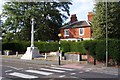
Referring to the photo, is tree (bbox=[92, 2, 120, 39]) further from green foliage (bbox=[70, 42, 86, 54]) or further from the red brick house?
the red brick house

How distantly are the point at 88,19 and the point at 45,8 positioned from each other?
9.02m

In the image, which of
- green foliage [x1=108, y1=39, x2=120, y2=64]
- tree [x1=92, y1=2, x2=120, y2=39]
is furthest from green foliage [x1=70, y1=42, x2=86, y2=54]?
green foliage [x1=108, y1=39, x2=120, y2=64]

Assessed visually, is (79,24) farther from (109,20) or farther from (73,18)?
(109,20)

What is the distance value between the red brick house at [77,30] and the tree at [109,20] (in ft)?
51.7

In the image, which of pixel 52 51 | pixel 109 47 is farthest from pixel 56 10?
pixel 109 47

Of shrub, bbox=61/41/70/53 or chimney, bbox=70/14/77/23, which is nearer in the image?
shrub, bbox=61/41/70/53

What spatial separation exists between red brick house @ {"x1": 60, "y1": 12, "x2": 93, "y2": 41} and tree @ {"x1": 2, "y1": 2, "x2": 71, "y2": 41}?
3.72 meters

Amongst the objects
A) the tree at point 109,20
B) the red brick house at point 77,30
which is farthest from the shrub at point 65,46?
the red brick house at point 77,30

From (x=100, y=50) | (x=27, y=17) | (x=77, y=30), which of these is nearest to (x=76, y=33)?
(x=77, y=30)

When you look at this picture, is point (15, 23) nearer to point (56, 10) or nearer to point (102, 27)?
point (56, 10)

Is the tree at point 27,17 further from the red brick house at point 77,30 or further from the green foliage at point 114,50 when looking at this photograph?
the green foliage at point 114,50

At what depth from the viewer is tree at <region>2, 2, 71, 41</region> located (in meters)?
52.7

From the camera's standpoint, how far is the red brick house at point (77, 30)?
50.2 metres


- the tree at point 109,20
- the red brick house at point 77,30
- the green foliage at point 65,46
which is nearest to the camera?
the tree at point 109,20
